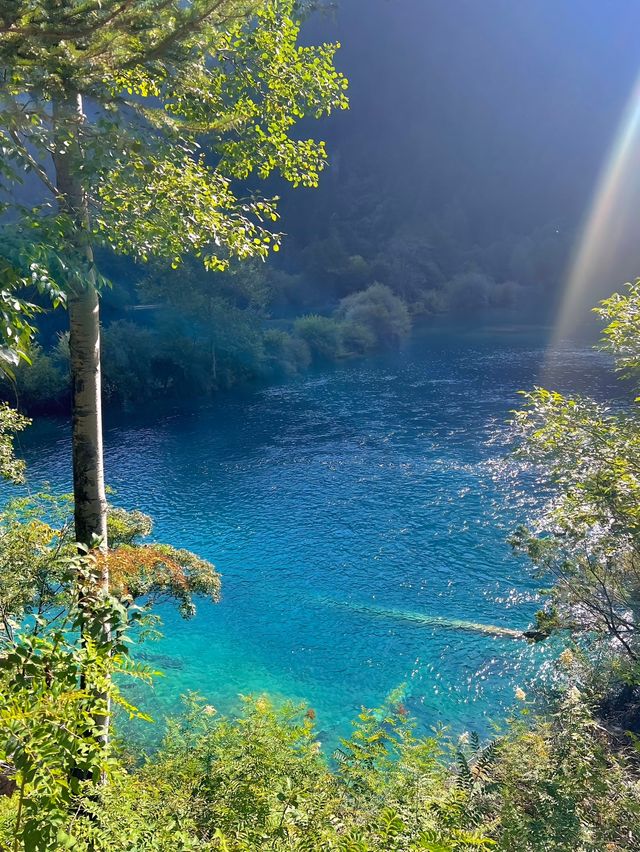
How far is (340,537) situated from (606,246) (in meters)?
81.4

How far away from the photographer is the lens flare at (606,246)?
70438 millimetres

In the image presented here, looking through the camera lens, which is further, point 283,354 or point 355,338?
point 355,338

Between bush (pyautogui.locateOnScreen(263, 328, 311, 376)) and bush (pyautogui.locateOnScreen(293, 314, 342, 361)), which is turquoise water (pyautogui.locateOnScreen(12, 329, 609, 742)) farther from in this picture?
bush (pyautogui.locateOnScreen(293, 314, 342, 361))

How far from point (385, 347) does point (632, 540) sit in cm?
4504

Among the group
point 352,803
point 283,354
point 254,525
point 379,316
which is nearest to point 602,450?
point 352,803

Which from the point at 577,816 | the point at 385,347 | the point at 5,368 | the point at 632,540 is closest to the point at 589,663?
the point at 632,540

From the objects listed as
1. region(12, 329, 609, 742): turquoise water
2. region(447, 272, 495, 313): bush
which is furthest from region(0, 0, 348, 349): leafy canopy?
region(447, 272, 495, 313): bush

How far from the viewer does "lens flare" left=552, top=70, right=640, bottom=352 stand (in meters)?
70.4

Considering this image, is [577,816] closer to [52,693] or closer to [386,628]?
[52,693]

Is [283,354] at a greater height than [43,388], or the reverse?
[283,354]

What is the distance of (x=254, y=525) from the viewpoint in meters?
19.7

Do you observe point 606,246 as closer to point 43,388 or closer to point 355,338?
point 355,338

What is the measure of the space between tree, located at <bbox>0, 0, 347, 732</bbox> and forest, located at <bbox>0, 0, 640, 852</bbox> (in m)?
0.03

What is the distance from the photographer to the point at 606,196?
97.2m
